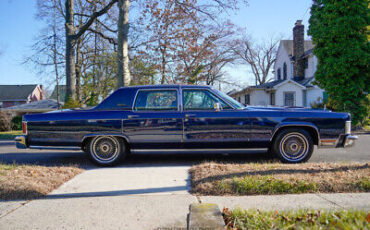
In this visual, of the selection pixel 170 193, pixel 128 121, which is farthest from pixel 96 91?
pixel 170 193

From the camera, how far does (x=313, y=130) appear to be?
19.1 ft

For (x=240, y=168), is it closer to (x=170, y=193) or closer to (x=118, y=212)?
(x=170, y=193)

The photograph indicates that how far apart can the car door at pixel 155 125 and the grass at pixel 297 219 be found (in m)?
2.83

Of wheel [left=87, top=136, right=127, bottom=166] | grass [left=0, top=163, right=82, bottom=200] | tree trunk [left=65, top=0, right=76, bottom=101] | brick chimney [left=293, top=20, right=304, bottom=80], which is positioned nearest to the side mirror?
wheel [left=87, top=136, right=127, bottom=166]

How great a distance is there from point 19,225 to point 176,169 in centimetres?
300

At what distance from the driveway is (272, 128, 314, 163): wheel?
0.66m

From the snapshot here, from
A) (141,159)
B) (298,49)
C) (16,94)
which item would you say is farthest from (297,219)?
(16,94)

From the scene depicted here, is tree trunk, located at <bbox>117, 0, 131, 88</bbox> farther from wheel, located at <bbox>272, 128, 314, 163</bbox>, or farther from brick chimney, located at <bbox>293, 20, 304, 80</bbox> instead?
brick chimney, located at <bbox>293, 20, 304, 80</bbox>

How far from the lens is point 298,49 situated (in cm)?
2495

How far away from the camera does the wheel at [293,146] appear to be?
575cm

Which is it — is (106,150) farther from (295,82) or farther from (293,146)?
(295,82)

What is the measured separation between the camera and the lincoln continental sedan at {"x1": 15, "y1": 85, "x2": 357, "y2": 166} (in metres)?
5.70

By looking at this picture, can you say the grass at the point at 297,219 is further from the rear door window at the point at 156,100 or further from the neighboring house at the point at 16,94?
the neighboring house at the point at 16,94

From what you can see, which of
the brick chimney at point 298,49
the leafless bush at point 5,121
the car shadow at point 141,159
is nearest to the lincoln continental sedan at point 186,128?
the car shadow at point 141,159
